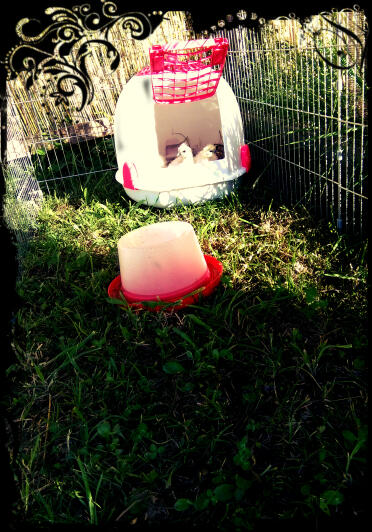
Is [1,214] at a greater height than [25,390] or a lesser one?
greater

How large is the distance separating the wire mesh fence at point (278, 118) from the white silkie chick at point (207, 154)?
11.9 inches

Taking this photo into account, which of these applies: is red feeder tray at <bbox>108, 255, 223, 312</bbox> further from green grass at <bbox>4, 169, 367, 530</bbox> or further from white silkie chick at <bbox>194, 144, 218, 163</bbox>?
white silkie chick at <bbox>194, 144, 218, 163</bbox>

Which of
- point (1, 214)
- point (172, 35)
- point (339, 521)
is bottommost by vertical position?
point (339, 521)

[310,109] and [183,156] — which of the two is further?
[183,156]

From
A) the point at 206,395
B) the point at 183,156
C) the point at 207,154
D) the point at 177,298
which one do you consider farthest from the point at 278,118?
the point at 206,395

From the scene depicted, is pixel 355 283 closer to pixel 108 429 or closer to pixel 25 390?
pixel 108 429

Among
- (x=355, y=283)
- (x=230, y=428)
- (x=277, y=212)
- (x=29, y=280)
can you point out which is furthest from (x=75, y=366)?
(x=277, y=212)

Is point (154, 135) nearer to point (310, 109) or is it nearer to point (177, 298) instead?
point (310, 109)

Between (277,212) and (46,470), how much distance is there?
159cm

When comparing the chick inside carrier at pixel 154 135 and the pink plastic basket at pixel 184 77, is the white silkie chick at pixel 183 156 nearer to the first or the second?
the chick inside carrier at pixel 154 135

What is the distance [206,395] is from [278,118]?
1.66 metres

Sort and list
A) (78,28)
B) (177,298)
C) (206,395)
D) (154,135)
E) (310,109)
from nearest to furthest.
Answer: (78,28) < (206,395) < (177,298) < (310,109) < (154,135)

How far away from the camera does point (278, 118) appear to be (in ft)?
7.50

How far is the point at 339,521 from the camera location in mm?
846
